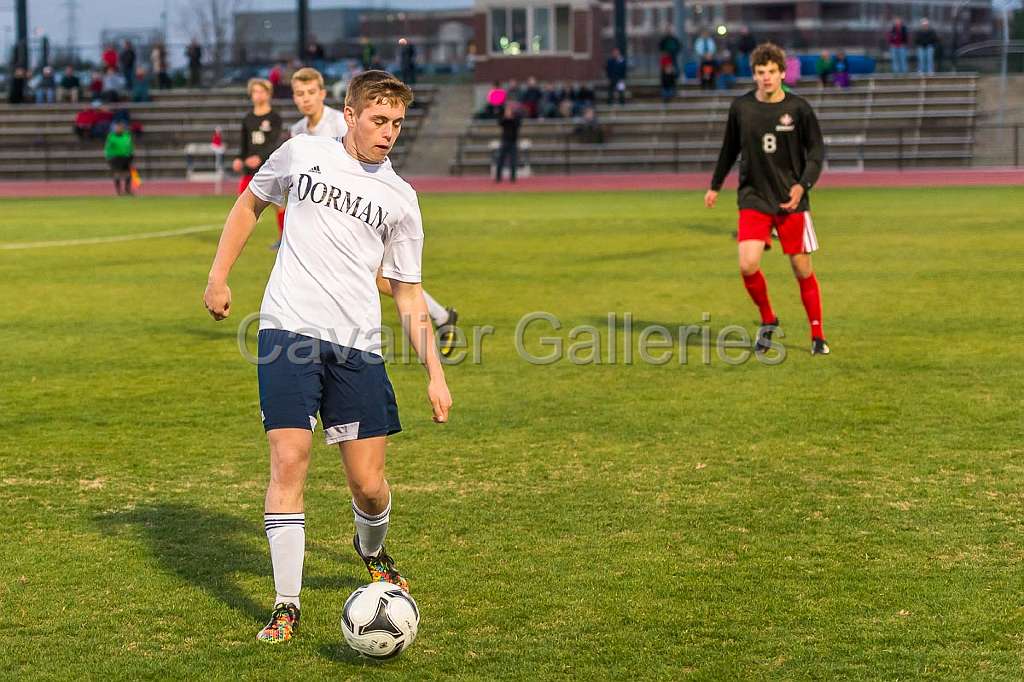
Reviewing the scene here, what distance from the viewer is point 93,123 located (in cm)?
4328

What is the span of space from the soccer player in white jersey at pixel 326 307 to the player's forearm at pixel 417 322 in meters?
0.04

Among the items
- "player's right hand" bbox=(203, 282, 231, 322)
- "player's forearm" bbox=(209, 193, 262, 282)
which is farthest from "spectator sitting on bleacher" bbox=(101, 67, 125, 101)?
"player's right hand" bbox=(203, 282, 231, 322)

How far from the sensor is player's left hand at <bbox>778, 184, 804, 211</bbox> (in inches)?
412

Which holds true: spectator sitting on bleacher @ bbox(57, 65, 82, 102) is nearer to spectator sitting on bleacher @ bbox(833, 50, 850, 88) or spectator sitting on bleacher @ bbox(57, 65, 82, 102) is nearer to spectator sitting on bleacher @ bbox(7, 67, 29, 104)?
spectator sitting on bleacher @ bbox(7, 67, 29, 104)

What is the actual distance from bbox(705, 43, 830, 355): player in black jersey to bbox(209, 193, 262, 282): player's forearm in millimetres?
6093

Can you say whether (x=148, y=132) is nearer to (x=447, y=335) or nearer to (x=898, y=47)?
(x=898, y=47)

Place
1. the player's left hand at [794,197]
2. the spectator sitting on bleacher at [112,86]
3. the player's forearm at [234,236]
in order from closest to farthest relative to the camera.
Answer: the player's forearm at [234,236] < the player's left hand at [794,197] < the spectator sitting on bleacher at [112,86]

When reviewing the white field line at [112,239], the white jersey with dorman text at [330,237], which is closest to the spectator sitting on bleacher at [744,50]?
the white field line at [112,239]

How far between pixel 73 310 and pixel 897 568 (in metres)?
9.99

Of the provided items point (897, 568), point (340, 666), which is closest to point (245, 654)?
point (340, 666)

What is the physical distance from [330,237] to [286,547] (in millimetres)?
1085

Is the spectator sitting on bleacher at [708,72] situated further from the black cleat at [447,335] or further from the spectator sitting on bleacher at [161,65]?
the black cleat at [447,335]

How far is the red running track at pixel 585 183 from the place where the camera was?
3350cm
